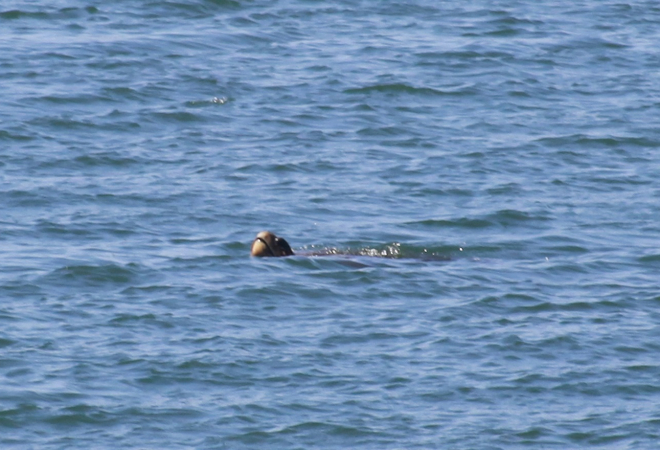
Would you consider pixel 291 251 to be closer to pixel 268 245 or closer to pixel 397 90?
pixel 268 245

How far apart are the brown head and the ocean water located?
160mm

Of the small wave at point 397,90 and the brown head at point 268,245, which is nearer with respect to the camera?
the brown head at point 268,245

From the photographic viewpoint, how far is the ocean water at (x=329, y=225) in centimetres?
958

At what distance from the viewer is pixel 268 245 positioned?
1295cm

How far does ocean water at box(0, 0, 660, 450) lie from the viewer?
31.4ft

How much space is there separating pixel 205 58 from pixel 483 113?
4.49 metres

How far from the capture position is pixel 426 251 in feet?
44.7

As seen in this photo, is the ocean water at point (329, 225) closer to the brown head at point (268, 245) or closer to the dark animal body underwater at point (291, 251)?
the dark animal body underwater at point (291, 251)

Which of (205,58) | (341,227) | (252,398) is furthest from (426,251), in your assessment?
(205,58)

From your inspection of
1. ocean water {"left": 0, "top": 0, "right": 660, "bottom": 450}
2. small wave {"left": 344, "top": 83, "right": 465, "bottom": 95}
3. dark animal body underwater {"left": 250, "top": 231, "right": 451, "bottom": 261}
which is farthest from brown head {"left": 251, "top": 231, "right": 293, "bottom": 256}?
small wave {"left": 344, "top": 83, "right": 465, "bottom": 95}

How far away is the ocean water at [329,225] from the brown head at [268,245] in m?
0.16

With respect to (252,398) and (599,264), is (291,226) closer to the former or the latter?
(599,264)

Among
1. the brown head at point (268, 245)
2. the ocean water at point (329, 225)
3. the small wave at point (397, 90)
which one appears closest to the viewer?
the ocean water at point (329, 225)

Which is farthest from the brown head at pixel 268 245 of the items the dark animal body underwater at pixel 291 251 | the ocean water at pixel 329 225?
the ocean water at pixel 329 225
